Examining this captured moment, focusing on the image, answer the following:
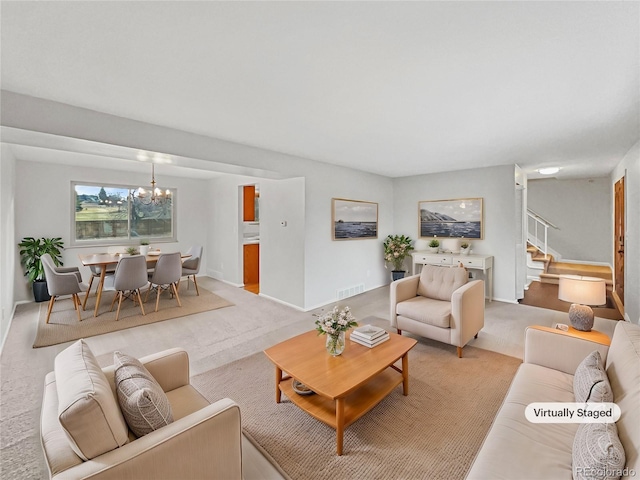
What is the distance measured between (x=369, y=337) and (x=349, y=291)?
2978 mm

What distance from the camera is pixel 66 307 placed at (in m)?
4.62

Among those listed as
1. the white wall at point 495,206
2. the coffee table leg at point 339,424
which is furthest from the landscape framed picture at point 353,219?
the coffee table leg at point 339,424

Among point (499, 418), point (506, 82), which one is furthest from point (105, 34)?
point (499, 418)

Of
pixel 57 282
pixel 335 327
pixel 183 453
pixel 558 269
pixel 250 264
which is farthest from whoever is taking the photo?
pixel 558 269

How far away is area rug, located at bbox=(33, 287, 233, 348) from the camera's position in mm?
3563

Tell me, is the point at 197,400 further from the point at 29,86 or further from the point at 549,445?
the point at 29,86

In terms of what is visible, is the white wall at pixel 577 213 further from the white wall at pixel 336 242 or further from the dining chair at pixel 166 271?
the dining chair at pixel 166 271

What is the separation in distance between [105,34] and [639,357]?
122 inches

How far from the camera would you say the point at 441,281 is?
11.6 ft

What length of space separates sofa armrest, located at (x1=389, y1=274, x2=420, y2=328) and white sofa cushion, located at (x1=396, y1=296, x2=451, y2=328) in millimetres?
63

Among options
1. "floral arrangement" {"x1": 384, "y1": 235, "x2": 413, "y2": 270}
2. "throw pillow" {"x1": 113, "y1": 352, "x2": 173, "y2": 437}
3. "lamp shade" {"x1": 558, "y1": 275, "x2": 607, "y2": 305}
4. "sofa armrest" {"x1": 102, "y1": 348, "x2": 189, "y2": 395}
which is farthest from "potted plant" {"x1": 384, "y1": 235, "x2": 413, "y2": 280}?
"throw pillow" {"x1": 113, "y1": 352, "x2": 173, "y2": 437}

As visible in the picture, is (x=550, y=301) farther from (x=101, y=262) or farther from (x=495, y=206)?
(x=101, y=262)

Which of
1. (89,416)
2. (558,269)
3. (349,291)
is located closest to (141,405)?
(89,416)

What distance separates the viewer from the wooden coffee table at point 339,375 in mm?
1795
